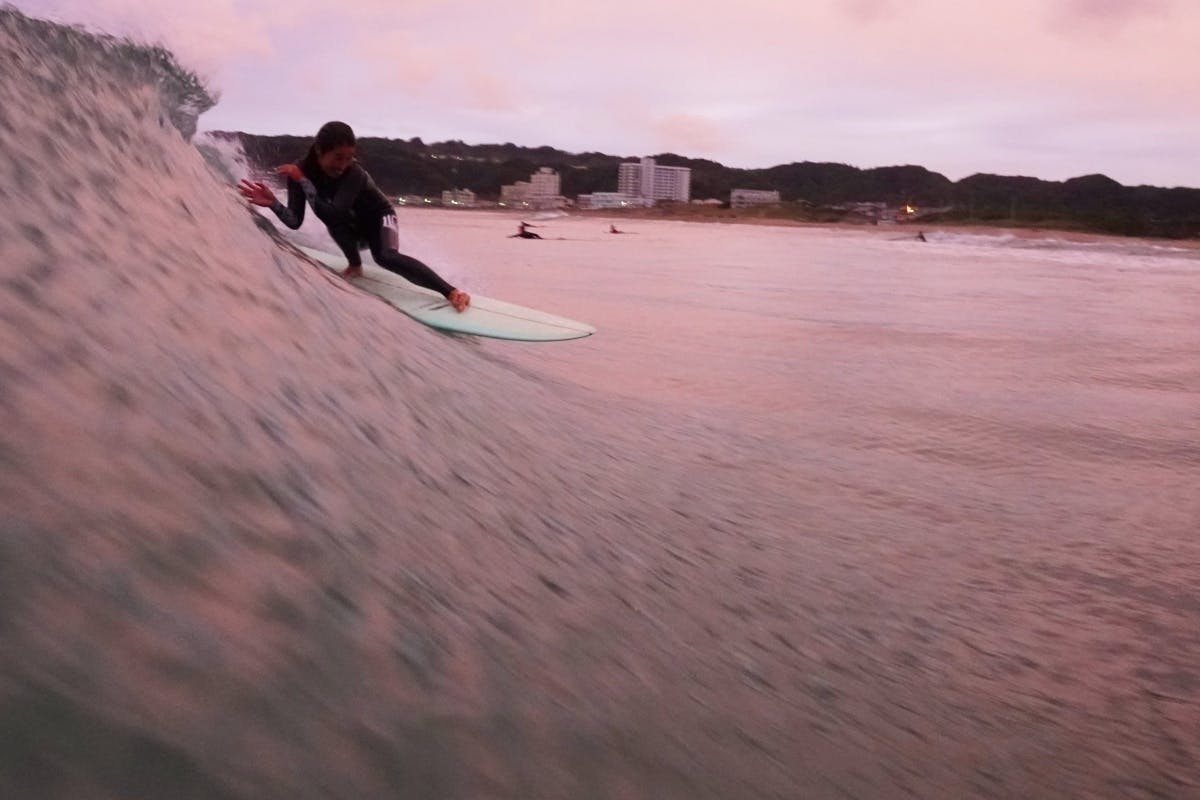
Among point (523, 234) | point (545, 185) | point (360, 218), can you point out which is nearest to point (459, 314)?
point (360, 218)

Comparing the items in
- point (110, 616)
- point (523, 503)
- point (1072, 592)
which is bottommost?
point (1072, 592)

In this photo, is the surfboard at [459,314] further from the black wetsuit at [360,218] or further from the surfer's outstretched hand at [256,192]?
the surfer's outstretched hand at [256,192]

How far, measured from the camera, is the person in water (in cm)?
235

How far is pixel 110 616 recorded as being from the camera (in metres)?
0.42

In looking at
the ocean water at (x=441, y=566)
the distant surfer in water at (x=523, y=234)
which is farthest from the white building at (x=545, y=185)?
the ocean water at (x=441, y=566)

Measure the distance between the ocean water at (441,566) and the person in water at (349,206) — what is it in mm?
684

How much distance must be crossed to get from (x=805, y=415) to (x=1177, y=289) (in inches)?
226

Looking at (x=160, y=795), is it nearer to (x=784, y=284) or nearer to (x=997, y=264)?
(x=784, y=284)

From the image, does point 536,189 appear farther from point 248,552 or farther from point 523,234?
point 248,552

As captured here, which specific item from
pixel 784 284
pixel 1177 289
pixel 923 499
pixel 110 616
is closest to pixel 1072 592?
pixel 923 499

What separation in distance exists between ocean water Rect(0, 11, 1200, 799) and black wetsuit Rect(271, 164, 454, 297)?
674 mm

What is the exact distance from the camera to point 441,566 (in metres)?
0.67

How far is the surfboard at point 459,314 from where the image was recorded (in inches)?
93.4

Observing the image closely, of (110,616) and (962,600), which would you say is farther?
(962,600)
